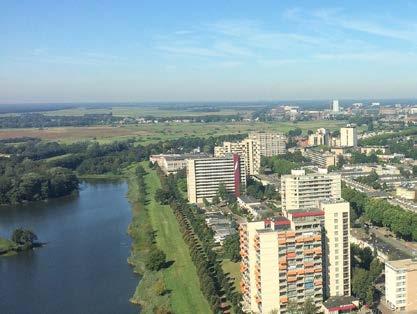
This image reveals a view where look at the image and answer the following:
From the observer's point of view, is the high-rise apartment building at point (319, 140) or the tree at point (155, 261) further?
the high-rise apartment building at point (319, 140)

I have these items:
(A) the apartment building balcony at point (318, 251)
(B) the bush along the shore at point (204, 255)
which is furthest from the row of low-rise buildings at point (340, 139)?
(A) the apartment building balcony at point (318, 251)

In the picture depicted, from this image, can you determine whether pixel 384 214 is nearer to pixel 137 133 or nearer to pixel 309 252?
pixel 309 252

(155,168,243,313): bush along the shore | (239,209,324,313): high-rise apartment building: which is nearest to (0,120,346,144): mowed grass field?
(155,168,243,313): bush along the shore

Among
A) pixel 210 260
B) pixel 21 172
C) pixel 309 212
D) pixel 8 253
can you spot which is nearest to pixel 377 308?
pixel 309 212

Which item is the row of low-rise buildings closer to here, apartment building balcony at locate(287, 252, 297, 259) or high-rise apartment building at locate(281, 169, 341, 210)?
high-rise apartment building at locate(281, 169, 341, 210)

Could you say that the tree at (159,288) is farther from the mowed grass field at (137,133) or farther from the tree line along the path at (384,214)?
the mowed grass field at (137,133)

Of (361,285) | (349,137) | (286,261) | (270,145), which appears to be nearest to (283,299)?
(286,261)
